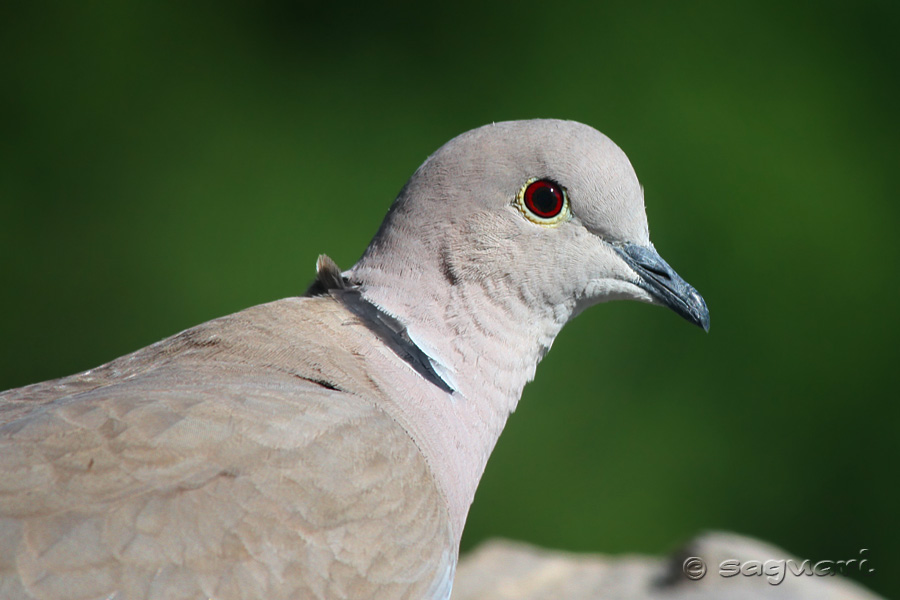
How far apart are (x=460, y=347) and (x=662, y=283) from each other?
0.43 metres

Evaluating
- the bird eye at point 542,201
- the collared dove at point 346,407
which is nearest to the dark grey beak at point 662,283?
the collared dove at point 346,407

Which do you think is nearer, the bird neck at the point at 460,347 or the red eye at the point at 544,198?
the bird neck at the point at 460,347

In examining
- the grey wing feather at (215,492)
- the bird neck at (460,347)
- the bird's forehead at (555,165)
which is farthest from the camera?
the bird's forehead at (555,165)

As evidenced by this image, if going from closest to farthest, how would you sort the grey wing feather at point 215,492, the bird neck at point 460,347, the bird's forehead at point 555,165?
1. the grey wing feather at point 215,492
2. the bird neck at point 460,347
3. the bird's forehead at point 555,165

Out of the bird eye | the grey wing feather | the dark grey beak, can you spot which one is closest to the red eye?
the bird eye

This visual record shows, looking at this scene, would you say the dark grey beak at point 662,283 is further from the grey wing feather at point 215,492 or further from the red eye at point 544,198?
the grey wing feather at point 215,492

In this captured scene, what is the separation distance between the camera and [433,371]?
1696 millimetres

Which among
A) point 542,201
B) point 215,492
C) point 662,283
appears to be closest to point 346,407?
point 215,492

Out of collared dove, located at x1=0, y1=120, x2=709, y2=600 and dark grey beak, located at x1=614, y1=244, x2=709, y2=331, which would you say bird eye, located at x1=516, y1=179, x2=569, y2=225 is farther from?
dark grey beak, located at x1=614, y1=244, x2=709, y2=331

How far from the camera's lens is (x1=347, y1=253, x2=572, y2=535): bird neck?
1.67m

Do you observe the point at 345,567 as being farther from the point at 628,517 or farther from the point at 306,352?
the point at 628,517

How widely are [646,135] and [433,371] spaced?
2739 mm

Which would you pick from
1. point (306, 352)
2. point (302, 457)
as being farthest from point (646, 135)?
point (302, 457)

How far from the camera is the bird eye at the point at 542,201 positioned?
1.79m
